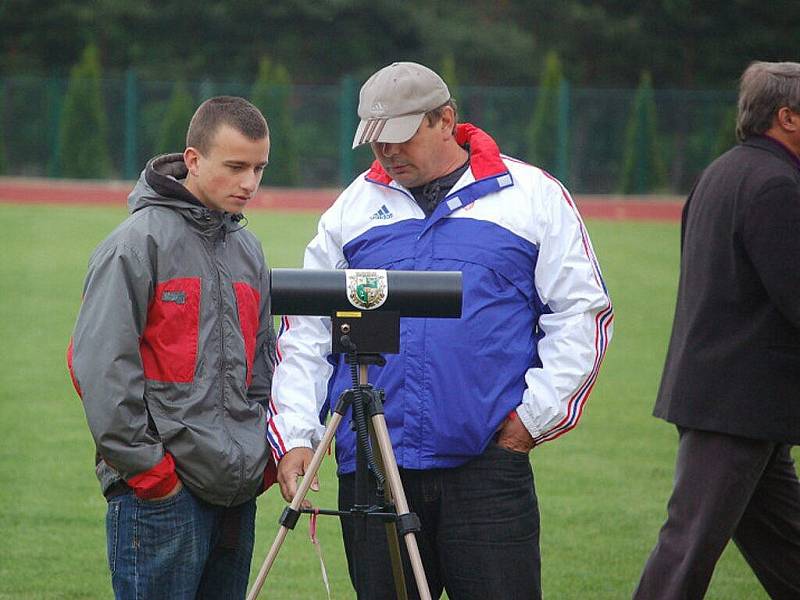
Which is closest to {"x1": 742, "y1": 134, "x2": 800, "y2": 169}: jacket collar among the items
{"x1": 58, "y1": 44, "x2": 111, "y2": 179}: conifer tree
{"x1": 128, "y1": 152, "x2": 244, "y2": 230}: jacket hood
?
{"x1": 128, "y1": 152, "x2": 244, "y2": 230}: jacket hood

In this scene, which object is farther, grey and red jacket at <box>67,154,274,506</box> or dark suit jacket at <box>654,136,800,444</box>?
dark suit jacket at <box>654,136,800,444</box>

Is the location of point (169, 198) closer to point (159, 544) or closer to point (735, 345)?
point (159, 544)

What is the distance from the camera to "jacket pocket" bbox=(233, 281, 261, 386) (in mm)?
3578

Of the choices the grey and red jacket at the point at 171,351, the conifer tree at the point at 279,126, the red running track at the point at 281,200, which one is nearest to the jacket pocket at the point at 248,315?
the grey and red jacket at the point at 171,351

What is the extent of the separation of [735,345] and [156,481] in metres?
1.89

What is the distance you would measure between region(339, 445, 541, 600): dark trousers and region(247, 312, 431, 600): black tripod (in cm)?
23

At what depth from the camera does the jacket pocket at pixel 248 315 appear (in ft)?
11.7

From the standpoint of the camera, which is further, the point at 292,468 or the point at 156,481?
the point at 292,468

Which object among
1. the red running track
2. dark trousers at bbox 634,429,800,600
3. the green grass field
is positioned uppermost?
dark trousers at bbox 634,429,800,600

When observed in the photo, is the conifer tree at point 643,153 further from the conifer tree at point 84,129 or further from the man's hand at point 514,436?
the man's hand at point 514,436

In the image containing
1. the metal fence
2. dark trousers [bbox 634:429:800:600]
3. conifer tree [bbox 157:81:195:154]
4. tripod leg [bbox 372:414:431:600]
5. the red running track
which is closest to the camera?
tripod leg [bbox 372:414:431:600]

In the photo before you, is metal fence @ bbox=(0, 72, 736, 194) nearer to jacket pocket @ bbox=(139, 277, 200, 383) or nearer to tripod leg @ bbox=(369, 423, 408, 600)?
jacket pocket @ bbox=(139, 277, 200, 383)

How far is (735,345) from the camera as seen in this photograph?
4117 millimetres

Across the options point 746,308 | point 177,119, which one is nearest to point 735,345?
point 746,308
